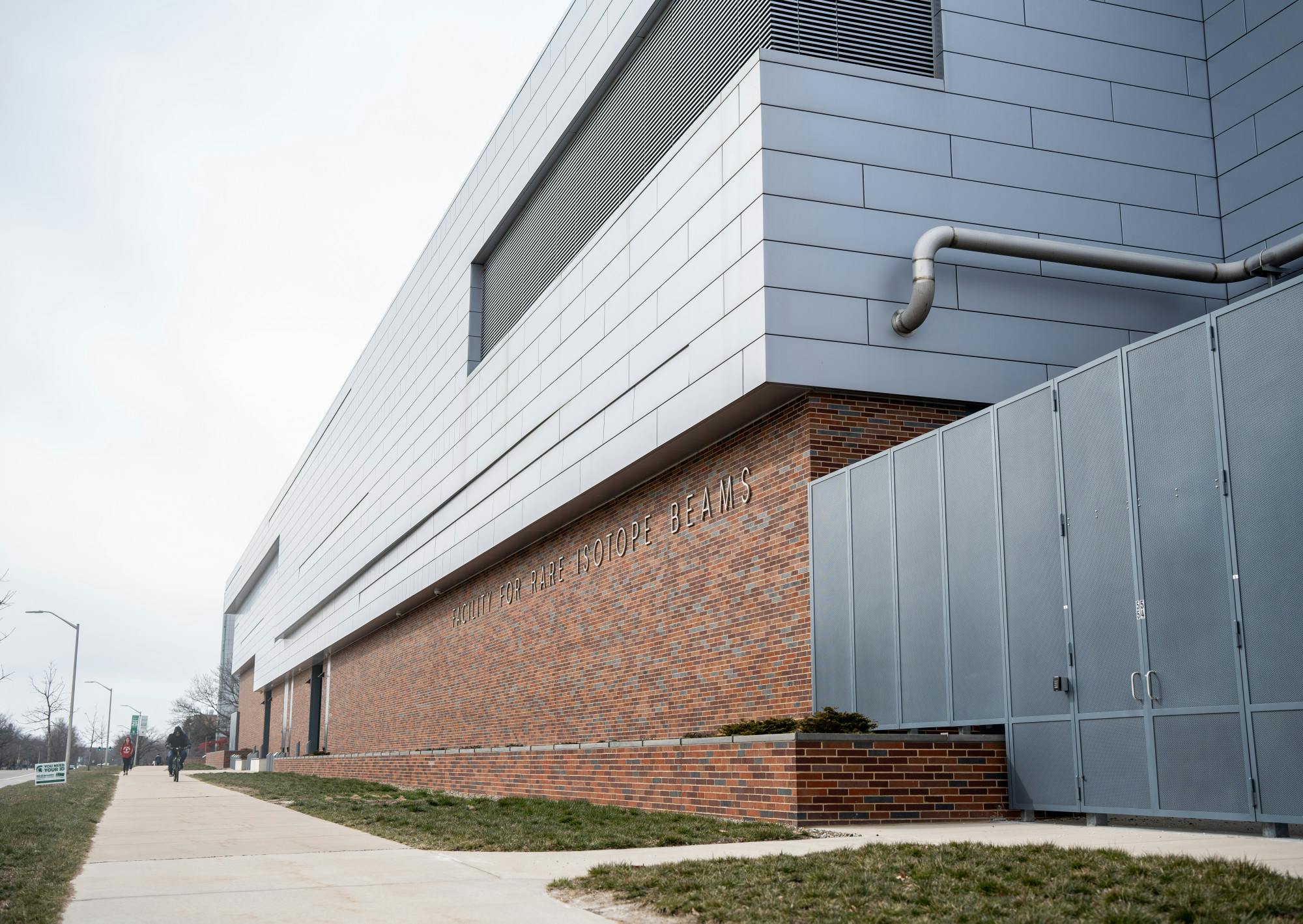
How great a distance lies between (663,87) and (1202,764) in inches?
533

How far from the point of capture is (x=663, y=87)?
63.5ft

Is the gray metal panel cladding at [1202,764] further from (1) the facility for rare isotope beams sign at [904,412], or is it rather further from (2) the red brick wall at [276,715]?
(2) the red brick wall at [276,715]

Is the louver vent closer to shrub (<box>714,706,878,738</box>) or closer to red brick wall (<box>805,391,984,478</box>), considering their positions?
red brick wall (<box>805,391,984,478</box>)

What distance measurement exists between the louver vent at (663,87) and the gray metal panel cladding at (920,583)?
20.1ft

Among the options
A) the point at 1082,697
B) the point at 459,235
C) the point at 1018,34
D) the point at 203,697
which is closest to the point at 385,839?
the point at 1082,697

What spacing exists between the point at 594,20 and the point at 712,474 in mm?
9649

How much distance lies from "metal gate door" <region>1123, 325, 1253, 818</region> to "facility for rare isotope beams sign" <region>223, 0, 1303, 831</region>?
3 cm

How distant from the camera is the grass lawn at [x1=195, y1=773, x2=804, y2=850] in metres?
10.2

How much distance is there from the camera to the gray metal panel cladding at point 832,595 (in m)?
14.3

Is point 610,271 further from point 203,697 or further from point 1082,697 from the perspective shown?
point 203,697

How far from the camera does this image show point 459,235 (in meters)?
31.2

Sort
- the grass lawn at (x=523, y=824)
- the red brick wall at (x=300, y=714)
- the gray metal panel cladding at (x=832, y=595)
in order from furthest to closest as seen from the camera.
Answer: the red brick wall at (x=300, y=714) → the gray metal panel cladding at (x=832, y=595) → the grass lawn at (x=523, y=824)

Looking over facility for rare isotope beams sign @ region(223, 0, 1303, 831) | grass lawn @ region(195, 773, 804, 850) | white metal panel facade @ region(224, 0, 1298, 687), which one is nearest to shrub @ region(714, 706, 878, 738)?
facility for rare isotope beams sign @ region(223, 0, 1303, 831)

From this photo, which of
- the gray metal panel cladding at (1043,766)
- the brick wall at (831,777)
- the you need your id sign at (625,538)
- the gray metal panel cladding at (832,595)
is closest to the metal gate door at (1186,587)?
the gray metal panel cladding at (1043,766)
